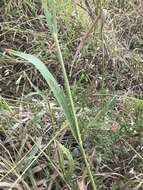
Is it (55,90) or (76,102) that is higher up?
(55,90)

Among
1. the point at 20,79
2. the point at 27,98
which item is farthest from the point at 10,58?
the point at 27,98

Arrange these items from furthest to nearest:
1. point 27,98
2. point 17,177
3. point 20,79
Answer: point 20,79, point 27,98, point 17,177

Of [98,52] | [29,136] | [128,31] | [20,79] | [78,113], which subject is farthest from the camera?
[128,31]

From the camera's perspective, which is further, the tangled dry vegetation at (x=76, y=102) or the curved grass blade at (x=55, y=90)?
the tangled dry vegetation at (x=76, y=102)

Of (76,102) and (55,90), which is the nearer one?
(55,90)

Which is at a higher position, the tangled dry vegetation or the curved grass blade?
the curved grass blade

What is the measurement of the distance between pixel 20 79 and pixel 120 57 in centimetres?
50

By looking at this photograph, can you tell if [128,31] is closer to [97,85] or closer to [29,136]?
[97,85]

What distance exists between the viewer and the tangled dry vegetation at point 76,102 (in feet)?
4.46

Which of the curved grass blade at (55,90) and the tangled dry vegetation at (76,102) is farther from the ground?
the curved grass blade at (55,90)

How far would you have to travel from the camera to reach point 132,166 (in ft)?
4.79

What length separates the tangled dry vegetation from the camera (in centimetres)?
136

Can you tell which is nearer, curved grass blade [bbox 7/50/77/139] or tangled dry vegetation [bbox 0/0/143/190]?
curved grass blade [bbox 7/50/77/139]

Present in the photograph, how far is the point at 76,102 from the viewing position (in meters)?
1.64
